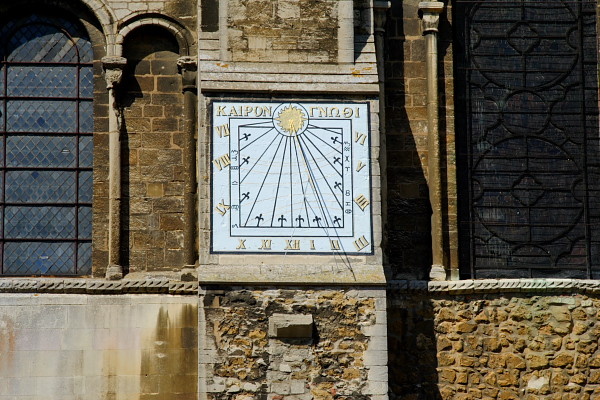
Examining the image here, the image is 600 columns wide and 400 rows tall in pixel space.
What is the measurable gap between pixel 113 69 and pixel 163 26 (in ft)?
2.68

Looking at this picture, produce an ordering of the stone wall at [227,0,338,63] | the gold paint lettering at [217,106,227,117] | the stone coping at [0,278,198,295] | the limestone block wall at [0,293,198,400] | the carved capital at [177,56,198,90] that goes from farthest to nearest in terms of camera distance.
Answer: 1. the carved capital at [177,56,198,90]
2. the stone coping at [0,278,198,295]
3. the stone wall at [227,0,338,63]
4. the limestone block wall at [0,293,198,400]
5. the gold paint lettering at [217,106,227,117]

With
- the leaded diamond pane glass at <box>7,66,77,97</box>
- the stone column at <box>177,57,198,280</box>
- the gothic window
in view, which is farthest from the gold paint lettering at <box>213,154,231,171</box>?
the gothic window

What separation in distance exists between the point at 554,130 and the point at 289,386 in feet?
16.0

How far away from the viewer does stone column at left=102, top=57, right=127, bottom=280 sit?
1622cm

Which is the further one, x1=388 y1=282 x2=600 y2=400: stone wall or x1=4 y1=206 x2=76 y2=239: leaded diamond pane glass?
x1=4 y1=206 x2=76 y2=239: leaded diamond pane glass

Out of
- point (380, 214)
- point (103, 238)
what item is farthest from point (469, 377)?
point (103, 238)

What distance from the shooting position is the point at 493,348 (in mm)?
16078

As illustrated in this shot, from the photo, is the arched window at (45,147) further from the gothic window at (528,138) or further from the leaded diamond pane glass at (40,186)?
the gothic window at (528,138)

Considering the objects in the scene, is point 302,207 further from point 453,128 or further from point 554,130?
point 554,130

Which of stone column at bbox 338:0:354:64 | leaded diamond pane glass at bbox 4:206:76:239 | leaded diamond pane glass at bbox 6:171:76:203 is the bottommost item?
leaded diamond pane glass at bbox 4:206:76:239

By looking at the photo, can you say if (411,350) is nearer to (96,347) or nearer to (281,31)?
(96,347)

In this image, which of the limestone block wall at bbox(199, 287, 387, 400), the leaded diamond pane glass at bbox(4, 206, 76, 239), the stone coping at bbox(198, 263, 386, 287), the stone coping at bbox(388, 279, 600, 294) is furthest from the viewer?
the leaded diamond pane glass at bbox(4, 206, 76, 239)

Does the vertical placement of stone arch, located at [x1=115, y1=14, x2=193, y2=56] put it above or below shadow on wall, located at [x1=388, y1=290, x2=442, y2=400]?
above

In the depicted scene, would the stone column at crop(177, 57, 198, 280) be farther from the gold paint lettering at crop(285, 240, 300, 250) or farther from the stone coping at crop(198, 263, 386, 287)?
the gold paint lettering at crop(285, 240, 300, 250)
